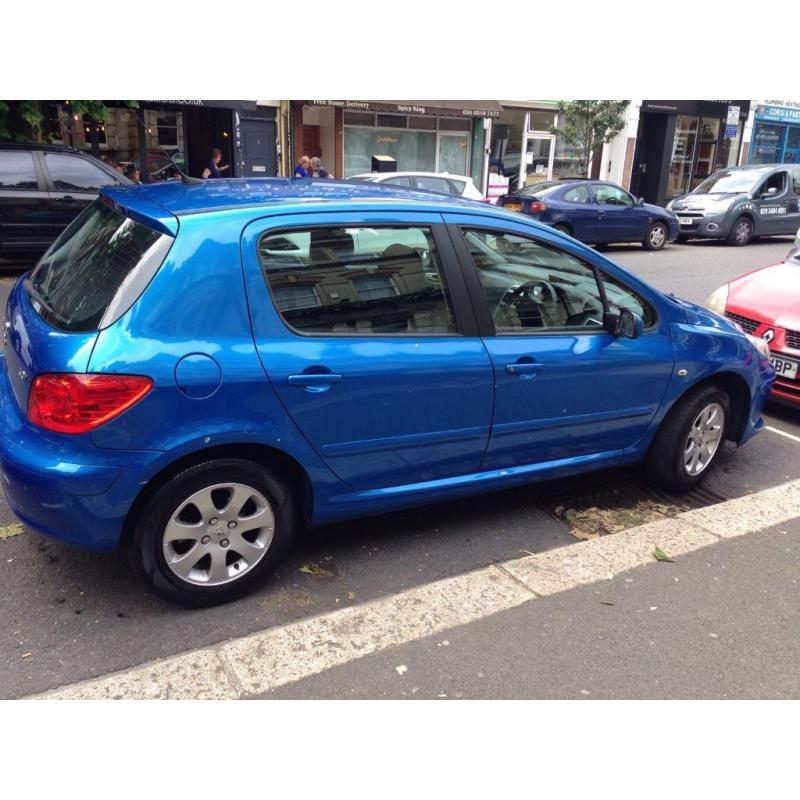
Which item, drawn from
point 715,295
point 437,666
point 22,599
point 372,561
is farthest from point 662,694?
point 715,295

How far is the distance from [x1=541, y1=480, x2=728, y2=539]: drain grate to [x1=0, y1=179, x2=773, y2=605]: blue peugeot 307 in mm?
360

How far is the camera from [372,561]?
3625 mm

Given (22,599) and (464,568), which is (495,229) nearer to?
(464,568)

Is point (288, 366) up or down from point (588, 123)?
down

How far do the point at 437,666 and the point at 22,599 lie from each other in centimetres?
175

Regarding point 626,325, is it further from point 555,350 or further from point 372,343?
point 372,343

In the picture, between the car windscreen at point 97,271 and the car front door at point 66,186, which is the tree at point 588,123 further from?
the car windscreen at point 97,271

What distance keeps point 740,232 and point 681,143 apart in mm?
12571

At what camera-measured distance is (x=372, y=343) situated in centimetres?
323

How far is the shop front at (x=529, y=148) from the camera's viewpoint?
76.5 ft

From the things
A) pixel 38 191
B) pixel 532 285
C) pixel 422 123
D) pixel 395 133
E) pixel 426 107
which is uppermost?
pixel 426 107

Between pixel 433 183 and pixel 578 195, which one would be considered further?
pixel 578 195

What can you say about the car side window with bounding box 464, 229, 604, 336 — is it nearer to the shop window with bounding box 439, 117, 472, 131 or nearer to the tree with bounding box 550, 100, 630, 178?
the tree with bounding box 550, 100, 630, 178

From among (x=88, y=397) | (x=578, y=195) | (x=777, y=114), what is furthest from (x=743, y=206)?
(x=88, y=397)
